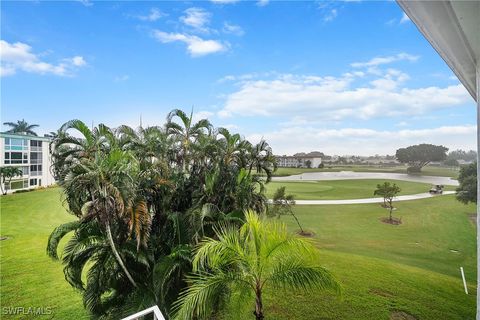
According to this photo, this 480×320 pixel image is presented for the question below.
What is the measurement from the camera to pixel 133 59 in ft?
42.0

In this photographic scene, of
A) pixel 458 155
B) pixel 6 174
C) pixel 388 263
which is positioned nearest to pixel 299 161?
pixel 458 155

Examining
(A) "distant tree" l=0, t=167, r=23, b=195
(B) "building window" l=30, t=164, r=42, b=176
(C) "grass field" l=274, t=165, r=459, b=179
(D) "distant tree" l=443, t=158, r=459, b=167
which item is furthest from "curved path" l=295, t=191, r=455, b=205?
(B) "building window" l=30, t=164, r=42, b=176

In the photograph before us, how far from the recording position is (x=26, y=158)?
75.4 ft

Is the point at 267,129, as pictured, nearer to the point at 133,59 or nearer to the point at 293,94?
the point at 293,94

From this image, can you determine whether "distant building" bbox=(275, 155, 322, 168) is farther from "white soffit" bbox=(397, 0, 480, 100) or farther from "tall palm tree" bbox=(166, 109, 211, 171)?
"white soffit" bbox=(397, 0, 480, 100)

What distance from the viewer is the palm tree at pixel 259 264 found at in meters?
3.71

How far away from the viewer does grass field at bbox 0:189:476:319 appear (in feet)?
21.7

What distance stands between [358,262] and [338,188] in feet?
29.4

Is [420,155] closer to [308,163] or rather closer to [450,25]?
[308,163]

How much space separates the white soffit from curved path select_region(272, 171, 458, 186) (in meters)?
17.0

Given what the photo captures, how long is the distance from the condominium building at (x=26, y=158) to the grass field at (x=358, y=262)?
366cm

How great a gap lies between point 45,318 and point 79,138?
4899 millimetres

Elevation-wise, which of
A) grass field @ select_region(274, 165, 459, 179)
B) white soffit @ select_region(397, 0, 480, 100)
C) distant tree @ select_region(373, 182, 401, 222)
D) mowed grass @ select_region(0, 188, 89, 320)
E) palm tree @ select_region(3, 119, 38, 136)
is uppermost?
palm tree @ select_region(3, 119, 38, 136)

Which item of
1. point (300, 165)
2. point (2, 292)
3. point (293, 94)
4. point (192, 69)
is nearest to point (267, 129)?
point (293, 94)
